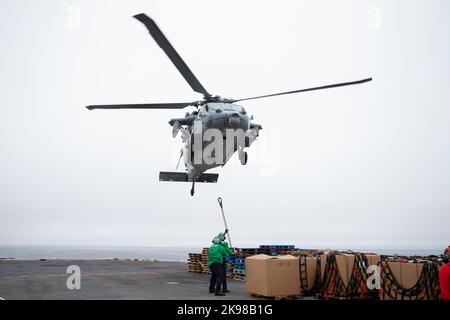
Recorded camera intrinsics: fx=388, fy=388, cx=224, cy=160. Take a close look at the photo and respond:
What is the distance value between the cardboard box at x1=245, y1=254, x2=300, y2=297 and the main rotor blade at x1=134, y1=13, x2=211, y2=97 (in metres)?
6.99

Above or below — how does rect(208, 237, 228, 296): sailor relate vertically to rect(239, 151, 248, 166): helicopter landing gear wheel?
below

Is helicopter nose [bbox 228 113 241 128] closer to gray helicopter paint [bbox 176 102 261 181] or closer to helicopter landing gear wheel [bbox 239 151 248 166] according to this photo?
gray helicopter paint [bbox 176 102 261 181]

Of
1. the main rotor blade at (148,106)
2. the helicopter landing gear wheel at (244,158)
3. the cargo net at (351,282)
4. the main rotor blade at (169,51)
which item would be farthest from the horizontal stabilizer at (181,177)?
the cargo net at (351,282)

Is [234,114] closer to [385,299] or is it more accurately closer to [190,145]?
[190,145]

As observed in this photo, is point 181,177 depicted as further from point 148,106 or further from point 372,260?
point 372,260

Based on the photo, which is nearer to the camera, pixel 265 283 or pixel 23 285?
pixel 265 283

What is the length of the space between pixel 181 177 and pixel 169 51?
29.3 ft

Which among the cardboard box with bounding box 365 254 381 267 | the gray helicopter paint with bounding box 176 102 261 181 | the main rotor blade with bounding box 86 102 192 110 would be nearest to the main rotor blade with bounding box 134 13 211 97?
the gray helicopter paint with bounding box 176 102 261 181

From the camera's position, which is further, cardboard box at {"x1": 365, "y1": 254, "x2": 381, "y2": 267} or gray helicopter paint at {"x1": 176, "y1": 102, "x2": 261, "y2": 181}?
gray helicopter paint at {"x1": 176, "y1": 102, "x2": 261, "y2": 181}

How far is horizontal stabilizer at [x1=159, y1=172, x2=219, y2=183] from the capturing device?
65.9ft

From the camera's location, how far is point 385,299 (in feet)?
29.5

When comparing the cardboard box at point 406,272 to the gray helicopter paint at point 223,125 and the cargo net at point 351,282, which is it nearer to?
the cargo net at point 351,282
